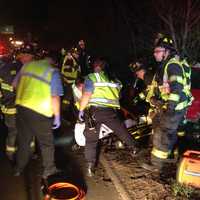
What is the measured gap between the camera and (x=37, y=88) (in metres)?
5.32

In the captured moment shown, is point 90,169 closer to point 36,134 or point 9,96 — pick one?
point 36,134

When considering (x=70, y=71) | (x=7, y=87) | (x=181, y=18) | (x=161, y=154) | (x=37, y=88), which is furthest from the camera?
(x=181, y=18)

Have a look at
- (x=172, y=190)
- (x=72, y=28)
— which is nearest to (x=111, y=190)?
(x=172, y=190)

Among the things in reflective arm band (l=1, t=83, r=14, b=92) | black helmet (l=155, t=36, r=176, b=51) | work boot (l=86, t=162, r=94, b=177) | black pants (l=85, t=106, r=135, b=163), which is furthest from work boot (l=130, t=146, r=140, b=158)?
reflective arm band (l=1, t=83, r=14, b=92)

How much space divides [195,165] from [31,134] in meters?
2.27

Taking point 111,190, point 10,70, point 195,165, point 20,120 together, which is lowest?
point 111,190

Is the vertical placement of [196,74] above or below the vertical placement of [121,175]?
above

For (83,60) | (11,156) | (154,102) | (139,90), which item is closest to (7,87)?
(11,156)

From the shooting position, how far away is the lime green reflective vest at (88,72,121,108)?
Result: 592 cm

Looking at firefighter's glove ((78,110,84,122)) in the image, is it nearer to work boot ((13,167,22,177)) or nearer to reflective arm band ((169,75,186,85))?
work boot ((13,167,22,177))

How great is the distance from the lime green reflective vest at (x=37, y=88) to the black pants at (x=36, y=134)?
0.32 feet

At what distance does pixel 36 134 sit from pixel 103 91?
1.18 m

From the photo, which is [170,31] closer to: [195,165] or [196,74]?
[196,74]

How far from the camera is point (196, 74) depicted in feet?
28.5
